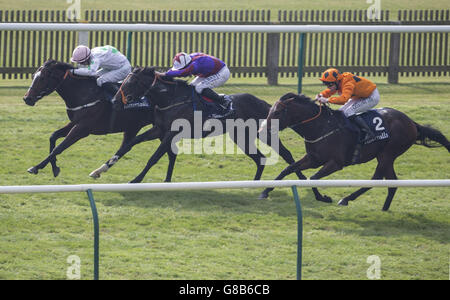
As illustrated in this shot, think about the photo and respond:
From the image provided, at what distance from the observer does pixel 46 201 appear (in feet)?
22.5

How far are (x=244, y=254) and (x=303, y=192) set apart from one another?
318 cm

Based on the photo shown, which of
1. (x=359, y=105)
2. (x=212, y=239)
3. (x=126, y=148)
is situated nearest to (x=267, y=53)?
(x=359, y=105)

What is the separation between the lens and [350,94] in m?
9.99

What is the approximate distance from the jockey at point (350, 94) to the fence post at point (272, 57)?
2929 mm

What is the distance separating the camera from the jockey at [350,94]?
32.8 feet

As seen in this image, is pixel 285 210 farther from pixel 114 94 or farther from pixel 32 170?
pixel 32 170

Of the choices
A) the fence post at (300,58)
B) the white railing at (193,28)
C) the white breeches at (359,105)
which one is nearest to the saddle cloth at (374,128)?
the white breeches at (359,105)

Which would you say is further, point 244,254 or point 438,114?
point 438,114

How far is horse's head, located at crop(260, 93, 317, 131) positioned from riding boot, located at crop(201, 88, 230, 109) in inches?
37.9

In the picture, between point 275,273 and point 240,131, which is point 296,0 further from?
point 275,273

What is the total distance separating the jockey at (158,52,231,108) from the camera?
1052 centimetres

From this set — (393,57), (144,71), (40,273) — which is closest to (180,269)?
(40,273)

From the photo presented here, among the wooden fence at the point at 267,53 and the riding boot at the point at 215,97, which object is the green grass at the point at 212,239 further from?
the wooden fence at the point at 267,53

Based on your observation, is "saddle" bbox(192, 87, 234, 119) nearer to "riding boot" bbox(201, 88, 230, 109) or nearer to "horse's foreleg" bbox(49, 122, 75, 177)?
"riding boot" bbox(201, 88, 230, 109)
